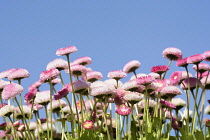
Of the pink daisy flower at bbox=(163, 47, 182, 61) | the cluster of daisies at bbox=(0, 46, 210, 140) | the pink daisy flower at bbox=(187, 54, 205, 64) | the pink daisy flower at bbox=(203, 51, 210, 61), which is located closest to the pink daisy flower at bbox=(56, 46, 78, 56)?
the cluster of daisies at bbox=(0, 46, 210, 140)

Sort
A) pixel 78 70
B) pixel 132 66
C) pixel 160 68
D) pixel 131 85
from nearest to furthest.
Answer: pixel 131 85 → pixel 78 70 → pixel 160 68 → pixel 132 66

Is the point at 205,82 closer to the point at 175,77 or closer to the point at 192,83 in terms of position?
the point at 192,83

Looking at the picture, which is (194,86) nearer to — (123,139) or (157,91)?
(157,91)

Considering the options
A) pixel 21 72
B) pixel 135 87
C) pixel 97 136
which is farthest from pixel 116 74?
pixel 21 72

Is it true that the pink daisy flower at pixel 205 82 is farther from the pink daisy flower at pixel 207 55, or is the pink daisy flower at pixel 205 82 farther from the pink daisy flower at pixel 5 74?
the pink daisy flower at pixel 5 74

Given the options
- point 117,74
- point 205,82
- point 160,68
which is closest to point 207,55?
point 205,82

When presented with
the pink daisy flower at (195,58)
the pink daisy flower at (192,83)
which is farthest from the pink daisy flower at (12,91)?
the pink daisy flower at (192,83)

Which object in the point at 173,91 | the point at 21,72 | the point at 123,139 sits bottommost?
the point at 123,139
